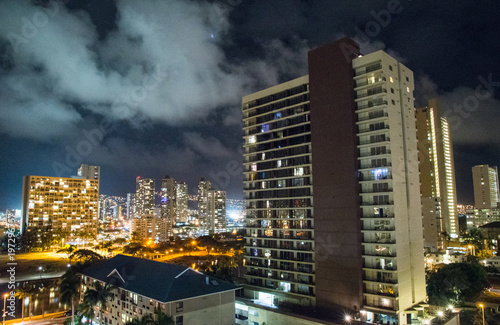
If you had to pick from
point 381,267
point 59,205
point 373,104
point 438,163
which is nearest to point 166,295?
point 381,267

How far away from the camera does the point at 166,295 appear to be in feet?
118

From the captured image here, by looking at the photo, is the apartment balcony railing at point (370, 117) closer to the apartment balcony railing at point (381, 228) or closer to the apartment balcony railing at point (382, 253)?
the apartment balcony railing at point (381, 228)

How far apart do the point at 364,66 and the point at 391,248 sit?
969 inches

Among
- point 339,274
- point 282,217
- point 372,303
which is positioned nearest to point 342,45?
point 282,217

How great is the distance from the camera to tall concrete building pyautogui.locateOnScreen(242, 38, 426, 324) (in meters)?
42.4

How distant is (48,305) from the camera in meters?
67.7

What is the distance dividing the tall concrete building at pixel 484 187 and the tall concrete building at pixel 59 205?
20580 cm

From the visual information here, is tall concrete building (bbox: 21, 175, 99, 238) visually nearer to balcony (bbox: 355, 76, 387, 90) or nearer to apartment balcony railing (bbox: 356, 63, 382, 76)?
balcony (bbox: 355, 76, 387, 90)

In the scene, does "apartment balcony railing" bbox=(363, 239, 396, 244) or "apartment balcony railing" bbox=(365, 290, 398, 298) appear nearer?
"apartment balcony railing" bbox=(365, 290, 398, 298)

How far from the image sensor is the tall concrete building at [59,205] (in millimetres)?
146800

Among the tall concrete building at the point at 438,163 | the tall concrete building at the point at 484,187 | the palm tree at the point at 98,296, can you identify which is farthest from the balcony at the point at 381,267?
the tall concrete building at the point at 484,187

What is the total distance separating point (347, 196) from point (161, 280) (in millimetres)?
25810

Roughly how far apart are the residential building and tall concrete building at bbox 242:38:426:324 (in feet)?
46.1

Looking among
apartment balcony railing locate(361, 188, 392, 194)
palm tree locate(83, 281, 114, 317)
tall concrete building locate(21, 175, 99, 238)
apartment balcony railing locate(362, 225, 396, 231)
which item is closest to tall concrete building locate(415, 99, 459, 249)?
apartment balcony railing locate(361, 188, 392, 194)
